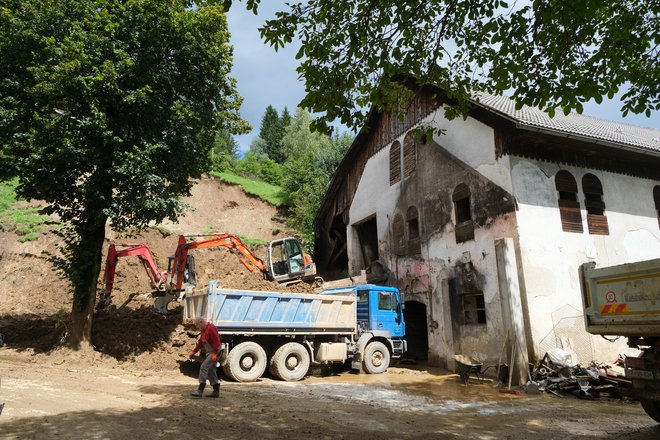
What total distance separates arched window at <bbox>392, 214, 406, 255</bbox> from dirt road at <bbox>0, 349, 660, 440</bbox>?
7.02m

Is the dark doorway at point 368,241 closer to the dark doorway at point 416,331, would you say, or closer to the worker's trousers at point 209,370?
the dark doorway at point 416,331

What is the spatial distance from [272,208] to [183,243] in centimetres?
2100

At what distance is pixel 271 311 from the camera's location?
11609mm

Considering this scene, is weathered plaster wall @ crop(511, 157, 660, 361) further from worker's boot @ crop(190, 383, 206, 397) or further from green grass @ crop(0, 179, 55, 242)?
green grass @ crop(0, 179, 55, 242)

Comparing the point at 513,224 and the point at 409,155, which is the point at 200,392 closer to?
the point at 513,224

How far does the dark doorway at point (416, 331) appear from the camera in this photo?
17.7 meters

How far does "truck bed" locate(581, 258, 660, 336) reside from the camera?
6.34 m

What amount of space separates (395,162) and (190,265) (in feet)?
31.1

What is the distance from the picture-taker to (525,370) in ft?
38.0

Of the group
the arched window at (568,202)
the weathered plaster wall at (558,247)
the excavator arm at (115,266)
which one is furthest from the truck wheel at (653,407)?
the excavator arm at (115,266)

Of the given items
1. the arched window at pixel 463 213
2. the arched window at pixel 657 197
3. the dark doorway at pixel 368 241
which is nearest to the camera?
the arched window at pixel 463 213

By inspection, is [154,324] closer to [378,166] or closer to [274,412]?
[274,412]

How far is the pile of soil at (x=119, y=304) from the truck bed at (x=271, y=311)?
2351 mm

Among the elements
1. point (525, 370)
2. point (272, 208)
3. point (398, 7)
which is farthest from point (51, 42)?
point (272, 208)
